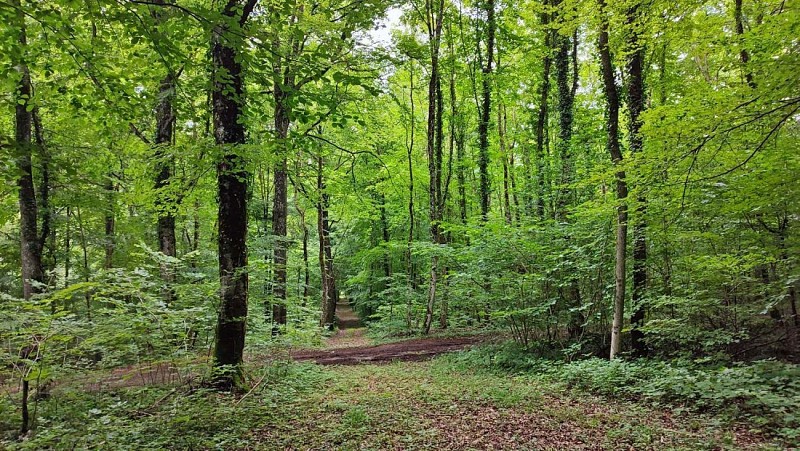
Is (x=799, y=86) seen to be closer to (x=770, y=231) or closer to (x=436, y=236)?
(x=770, y=231)

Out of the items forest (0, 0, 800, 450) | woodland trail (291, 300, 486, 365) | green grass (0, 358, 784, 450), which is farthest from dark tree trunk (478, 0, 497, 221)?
green grass (0, 358, 784, 450)

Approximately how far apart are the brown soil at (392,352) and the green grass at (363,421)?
13.3 ft

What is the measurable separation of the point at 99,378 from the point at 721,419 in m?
9.32

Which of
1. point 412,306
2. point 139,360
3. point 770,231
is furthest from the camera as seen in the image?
point 412,306

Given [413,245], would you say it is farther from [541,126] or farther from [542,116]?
[542,116]

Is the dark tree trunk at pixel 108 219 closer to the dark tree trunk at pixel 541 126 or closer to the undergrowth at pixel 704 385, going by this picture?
the undergrowth at pixel 704 385

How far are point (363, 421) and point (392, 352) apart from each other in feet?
23.8

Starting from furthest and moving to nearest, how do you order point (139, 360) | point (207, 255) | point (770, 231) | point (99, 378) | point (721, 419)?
point (207, 255) < point (770, 231) < point (99, 378) < point (139, 360) < point (721, 419)

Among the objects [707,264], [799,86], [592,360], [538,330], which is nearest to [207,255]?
[538,330]

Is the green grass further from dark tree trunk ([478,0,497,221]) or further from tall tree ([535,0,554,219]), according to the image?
dark tree trunk ([478,0,497,221])

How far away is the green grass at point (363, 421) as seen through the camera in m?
4.74

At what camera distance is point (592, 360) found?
8281 millimetres

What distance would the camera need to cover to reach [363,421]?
18.4 feet

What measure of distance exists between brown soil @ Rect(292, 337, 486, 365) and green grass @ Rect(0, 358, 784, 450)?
405 centimetres
